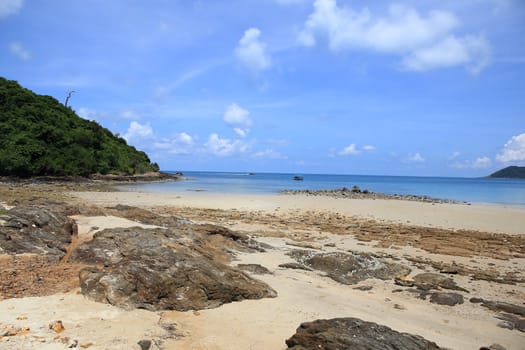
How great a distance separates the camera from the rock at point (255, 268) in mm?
9115

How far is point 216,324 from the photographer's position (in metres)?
5.79

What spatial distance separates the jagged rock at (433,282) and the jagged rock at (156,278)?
418 cm

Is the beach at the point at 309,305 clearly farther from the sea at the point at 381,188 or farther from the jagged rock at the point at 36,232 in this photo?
the sea at the point at 381,188

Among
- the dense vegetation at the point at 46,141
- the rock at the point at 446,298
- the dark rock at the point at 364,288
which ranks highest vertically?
the dense vegetation at the point at 46,141

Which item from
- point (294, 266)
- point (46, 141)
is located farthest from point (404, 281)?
point (46, 141)

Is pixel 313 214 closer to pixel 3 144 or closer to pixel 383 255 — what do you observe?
pixel 383 255

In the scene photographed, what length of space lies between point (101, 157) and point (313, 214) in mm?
55646

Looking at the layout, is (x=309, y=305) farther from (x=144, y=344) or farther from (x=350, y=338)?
(x=144, y=344)

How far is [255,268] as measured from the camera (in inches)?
367

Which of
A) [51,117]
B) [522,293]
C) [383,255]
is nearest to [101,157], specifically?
[51,117]

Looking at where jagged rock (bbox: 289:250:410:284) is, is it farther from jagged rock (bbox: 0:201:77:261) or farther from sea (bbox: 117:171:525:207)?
sea (bbox: 117:171:525:207)

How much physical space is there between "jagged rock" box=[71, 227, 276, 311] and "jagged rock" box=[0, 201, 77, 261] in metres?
0.77

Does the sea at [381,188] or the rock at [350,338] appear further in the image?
the sea at [381,188]

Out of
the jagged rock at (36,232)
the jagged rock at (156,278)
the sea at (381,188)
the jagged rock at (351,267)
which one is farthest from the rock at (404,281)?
the sea at (381,188)
